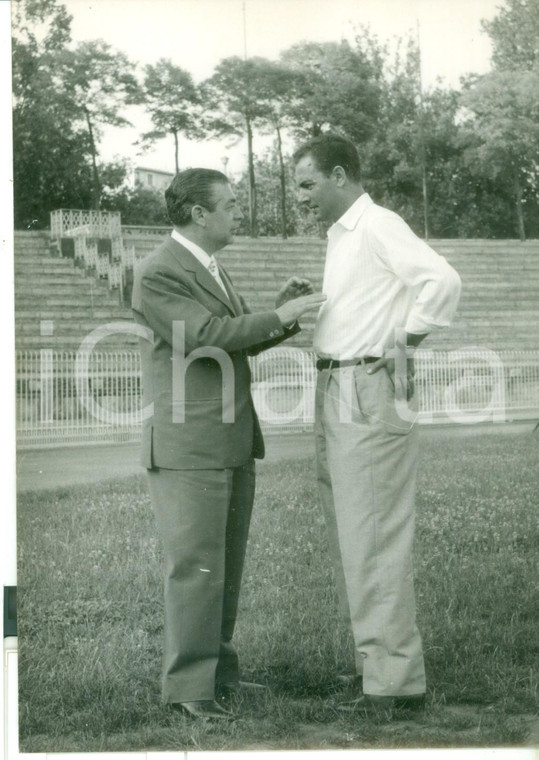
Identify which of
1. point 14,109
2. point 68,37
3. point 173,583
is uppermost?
point 68,37

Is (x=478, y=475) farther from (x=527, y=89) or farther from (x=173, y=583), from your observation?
(x=527, y=89)

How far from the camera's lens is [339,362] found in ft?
8.36

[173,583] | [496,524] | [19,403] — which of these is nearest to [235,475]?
[173,583]

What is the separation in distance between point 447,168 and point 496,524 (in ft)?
4.14

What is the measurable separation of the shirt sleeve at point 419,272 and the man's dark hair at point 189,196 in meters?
0.53

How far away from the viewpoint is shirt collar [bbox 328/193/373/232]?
2564 mm

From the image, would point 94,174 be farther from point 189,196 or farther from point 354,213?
point 354,213

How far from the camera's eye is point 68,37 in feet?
8.86

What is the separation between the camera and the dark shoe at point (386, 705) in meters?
2.50

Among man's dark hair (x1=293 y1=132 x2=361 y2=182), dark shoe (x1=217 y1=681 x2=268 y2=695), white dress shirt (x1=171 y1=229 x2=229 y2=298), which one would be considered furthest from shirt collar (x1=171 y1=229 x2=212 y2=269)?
dark shoe (x1=217 y1=681 x2=268 y2=695)

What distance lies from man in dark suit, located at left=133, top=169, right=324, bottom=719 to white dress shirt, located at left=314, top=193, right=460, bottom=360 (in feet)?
0.36

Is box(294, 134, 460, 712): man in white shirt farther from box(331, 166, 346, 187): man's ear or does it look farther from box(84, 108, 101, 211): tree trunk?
box(84, 108, 101, 211): tree trunk

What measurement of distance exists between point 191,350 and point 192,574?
709 mm

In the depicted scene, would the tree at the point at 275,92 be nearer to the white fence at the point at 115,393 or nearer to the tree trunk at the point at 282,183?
the tree trunk at the point at 282,183
